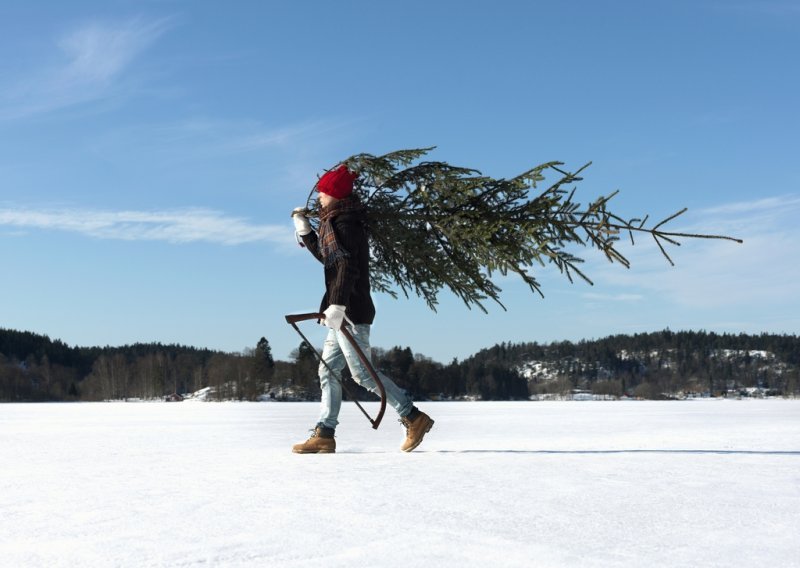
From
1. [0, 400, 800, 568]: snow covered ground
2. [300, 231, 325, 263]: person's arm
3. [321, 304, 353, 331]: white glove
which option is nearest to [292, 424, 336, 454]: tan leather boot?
[0, 400, 800, 568]: snow covered ground

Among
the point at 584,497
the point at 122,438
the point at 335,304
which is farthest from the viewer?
the point at 122,438

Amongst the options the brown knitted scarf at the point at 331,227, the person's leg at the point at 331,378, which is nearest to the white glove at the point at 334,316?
the person's leg at the point at 331,378

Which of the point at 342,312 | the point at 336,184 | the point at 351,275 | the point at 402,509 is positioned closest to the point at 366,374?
the point at 342,312

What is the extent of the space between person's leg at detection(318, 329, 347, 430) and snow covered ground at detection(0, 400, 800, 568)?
0.37m

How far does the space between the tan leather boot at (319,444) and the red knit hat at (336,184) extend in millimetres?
2211

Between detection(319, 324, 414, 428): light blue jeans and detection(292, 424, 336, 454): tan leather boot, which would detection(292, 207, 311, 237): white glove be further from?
detection(292, 424, 336, 454): tan leather boot

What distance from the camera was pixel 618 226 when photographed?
7.02 metres

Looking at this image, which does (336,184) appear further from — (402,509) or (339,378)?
(402,509)

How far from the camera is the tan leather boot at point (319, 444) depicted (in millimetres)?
6602

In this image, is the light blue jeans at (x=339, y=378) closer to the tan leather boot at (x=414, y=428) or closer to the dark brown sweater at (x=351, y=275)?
the tan leather boot at (x=414, y=428)

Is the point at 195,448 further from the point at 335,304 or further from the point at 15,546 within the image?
the point at 15,546

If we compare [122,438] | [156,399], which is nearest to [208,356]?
[156,399]

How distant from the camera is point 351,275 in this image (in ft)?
21.6

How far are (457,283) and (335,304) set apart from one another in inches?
70.9
